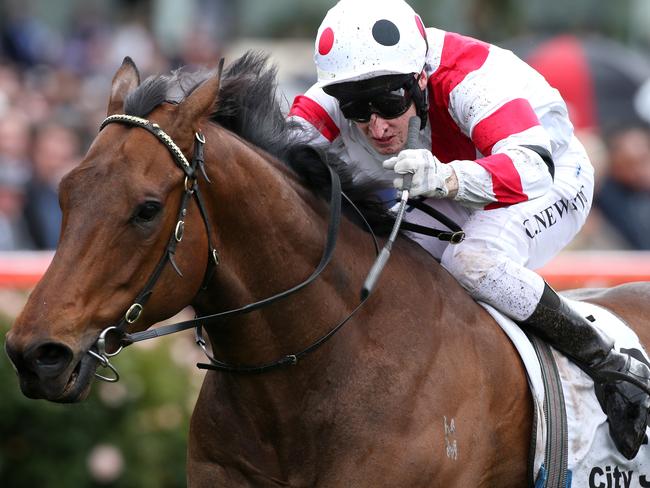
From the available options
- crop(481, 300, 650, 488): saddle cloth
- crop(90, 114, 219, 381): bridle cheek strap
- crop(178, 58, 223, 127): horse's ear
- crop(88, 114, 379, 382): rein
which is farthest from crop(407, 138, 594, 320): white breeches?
crop(178, 58, 223, 127): horse's ear

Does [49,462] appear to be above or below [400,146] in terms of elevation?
below

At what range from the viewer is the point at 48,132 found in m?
9.13

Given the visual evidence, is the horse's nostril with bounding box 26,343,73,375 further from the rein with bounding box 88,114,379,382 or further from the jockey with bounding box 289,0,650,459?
the jockey with bounding box 289,0,650,459

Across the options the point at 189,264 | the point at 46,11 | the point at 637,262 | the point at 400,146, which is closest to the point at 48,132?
the point at 637,262

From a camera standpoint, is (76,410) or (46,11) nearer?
(76,410)

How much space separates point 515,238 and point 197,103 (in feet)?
4.48

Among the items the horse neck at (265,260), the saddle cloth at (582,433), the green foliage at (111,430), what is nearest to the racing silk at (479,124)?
the horse neck at (265,260)

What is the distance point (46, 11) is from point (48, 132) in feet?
25.2

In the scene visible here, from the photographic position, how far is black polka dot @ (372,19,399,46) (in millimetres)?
4242

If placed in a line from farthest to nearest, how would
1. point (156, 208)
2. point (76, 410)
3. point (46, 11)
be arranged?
1. point (46, 11)
2. point (76, 410)
3. point (156, 208)

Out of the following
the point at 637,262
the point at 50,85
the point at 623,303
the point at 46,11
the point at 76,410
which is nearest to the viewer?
the point at 623,303

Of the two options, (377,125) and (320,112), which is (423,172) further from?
(320,112)

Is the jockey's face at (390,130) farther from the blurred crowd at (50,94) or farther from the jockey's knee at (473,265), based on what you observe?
the blurred crowd at (50,94)

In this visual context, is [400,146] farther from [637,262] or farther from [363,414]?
[637,262]
